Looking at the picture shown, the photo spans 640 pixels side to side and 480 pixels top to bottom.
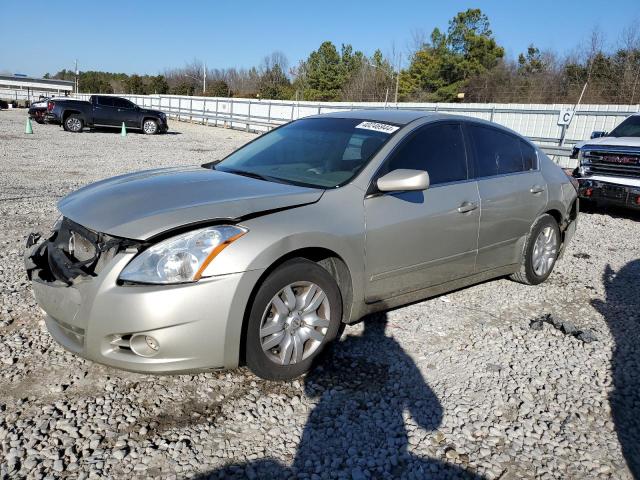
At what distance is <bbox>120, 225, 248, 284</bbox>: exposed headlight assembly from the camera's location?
278cm

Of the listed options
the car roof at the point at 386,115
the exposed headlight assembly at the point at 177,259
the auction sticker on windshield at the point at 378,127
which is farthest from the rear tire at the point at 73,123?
the exposed headlight assembly at the point at 177,259

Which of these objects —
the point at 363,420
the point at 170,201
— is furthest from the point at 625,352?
the point at 170,201

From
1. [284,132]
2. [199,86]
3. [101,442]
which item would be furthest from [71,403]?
[199,86]

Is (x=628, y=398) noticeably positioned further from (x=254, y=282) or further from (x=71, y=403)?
(x=71, y=403)

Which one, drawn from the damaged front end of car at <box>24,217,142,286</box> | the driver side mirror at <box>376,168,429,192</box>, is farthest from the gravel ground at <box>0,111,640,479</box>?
the driver side mirror at <box>376,168,429,192</box>

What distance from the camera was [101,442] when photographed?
261 cm

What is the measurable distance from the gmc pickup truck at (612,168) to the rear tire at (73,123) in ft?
Result: 67.0

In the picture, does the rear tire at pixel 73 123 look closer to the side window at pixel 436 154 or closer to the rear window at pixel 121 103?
the rear window at pixel 121 103

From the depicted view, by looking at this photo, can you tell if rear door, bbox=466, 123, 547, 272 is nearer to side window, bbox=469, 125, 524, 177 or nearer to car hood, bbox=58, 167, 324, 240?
side window, bbox=469, 125, 524, 177

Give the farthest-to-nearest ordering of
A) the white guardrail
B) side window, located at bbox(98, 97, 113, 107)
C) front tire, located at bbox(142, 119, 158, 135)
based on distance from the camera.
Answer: front tire, located at bbox(142, 119, 158, 135) < side window, located at bbox(98, 97, 113, 107) < the white guardrail

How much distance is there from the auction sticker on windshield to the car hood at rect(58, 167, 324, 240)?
936 millimetres

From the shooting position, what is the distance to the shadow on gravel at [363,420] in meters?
2.51

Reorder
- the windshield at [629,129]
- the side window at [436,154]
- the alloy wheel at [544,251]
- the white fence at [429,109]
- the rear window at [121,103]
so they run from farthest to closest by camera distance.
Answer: the rear window at [121,103]
the white fence at [429,109]
the windshield at [629,129]
the alloy wheel at [544,251]
the side window at [436,154]

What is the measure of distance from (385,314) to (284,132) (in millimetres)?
1816
